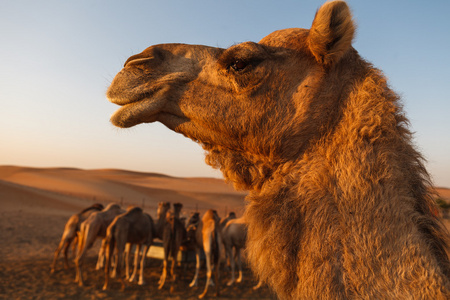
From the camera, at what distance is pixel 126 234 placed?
31.3 feet

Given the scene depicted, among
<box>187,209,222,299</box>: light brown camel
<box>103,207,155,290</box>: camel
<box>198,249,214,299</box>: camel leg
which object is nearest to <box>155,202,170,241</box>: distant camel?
<box>103,207,155,290</box>: camel

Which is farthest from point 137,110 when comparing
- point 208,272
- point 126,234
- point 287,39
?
point 208,272

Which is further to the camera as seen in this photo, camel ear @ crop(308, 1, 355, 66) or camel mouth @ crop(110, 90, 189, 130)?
camel mouth @ crop(110, 90, 189, 130)

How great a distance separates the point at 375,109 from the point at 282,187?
25.6 inches

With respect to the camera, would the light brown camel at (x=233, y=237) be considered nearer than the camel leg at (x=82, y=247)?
No

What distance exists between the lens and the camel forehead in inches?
81.7

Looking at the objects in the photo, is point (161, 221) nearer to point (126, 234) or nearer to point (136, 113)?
point (126, 234)

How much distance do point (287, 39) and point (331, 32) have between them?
14.0 inches

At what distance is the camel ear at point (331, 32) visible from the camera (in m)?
1.76

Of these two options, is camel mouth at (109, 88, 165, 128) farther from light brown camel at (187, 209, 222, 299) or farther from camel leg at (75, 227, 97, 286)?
camel leg at (75, 227, 97, 286)

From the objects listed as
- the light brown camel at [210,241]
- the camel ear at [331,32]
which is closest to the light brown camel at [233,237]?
the light brown camel at [210,241]

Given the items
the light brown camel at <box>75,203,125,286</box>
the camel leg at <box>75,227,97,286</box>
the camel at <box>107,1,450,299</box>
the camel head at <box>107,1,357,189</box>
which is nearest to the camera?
the camel at <box>107,1,450,299</box>

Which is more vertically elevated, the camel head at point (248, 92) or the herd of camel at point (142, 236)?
the camel head at point (248, 92)

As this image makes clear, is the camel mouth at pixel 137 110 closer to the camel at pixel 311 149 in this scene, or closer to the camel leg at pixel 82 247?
the camel at pixel 311 149
